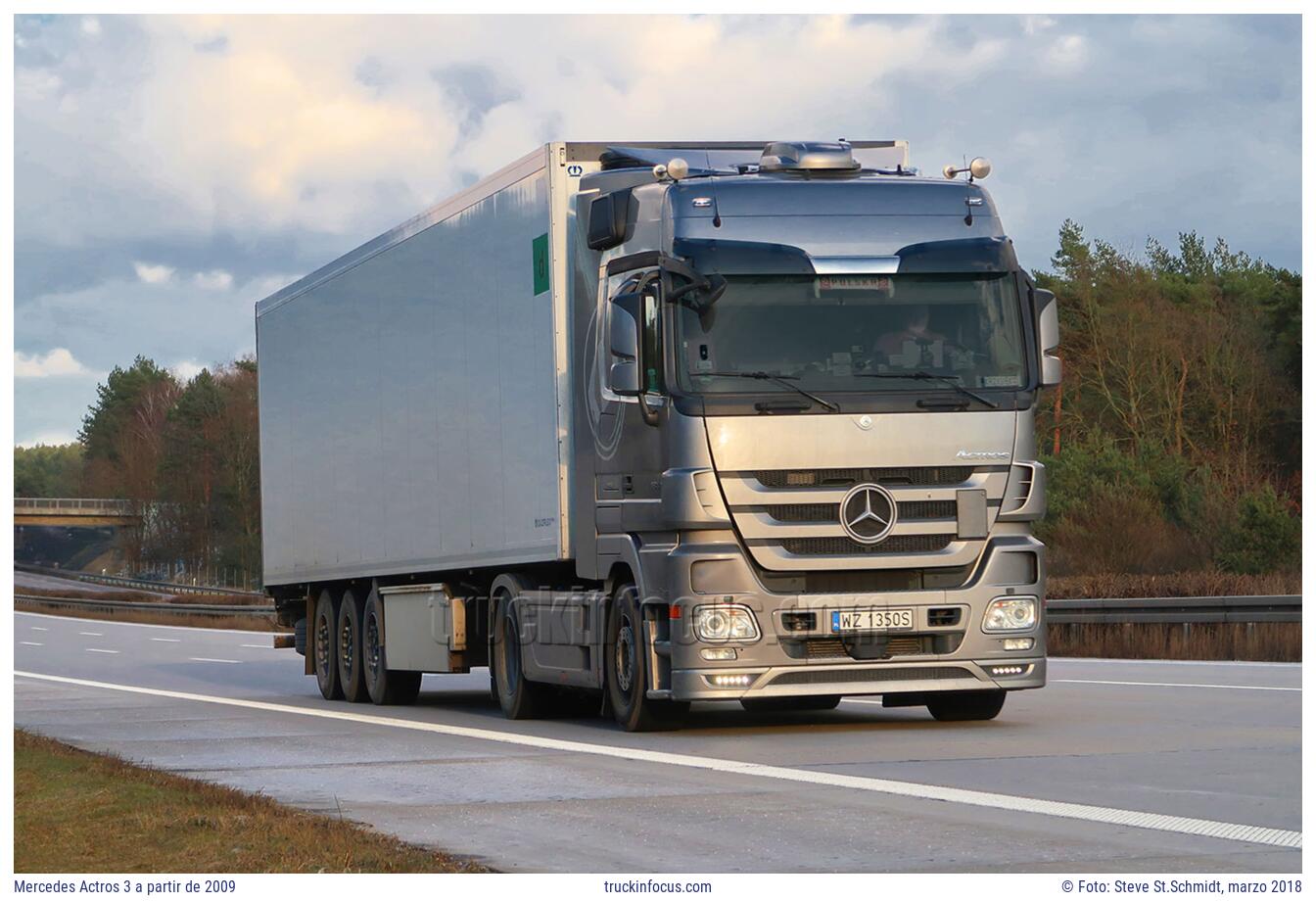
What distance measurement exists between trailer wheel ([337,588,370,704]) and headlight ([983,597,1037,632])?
8.17m

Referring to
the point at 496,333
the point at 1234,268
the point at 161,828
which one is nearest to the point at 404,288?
the point at 496,333

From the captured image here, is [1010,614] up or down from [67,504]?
down

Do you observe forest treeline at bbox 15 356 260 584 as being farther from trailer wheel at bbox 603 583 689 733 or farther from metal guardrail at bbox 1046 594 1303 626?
trailer wheel at bbox 603 583 689 733

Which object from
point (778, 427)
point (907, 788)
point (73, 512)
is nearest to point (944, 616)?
point (778, 427)

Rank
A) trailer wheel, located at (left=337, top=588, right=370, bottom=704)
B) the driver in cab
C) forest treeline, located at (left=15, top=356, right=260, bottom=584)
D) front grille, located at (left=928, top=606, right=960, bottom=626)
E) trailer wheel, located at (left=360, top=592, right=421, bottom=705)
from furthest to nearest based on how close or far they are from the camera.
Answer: forest treeline, located at (left=15, top=356, right=260, bottom=584) < trailer wheel, located at (left=337, top=588, right=370, bottom=704) < trailer wheel, located at (left=360, top=592, right=421, bottom=705) < front grille, located at (left=928, top=606, right=960, bottom=626) < the driver in cab

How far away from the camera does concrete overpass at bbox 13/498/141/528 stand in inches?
5182

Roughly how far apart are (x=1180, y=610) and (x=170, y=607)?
42.8 meters

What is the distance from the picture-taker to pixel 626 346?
538 inches

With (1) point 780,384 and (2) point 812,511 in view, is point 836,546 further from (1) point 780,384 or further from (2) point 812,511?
(1) point 780,384

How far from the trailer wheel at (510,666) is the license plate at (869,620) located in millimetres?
3446

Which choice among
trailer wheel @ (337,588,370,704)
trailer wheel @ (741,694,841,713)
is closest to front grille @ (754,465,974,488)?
trailer wheel @ (741,694,841,713)

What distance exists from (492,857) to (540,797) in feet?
7.22

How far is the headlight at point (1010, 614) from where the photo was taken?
13953mm
